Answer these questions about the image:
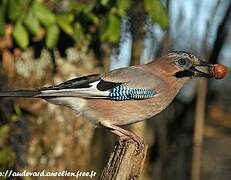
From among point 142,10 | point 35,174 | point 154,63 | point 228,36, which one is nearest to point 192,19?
point 228,36

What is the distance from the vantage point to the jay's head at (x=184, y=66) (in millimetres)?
4195

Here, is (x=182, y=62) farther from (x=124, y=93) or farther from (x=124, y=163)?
(x=124, y=163)

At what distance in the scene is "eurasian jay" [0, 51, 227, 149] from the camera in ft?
13.5

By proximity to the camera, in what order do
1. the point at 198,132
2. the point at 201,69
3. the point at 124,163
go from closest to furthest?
the point at 124,163
the point at 201,69
the point at 198,132

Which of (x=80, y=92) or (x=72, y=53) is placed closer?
(x=80, y=92)

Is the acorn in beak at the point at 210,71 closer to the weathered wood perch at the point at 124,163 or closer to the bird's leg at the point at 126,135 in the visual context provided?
the bird's leg at the point at 126,135

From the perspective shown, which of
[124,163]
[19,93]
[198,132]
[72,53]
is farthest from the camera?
[198,132]

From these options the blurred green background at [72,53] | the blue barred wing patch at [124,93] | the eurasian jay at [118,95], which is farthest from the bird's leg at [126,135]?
the blurred green background at [72,53]

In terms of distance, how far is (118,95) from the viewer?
4152mm

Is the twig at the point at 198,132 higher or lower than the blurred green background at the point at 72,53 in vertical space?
lower

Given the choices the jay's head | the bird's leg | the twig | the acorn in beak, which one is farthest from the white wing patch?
the twig

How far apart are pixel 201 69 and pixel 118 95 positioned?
1.72 ft

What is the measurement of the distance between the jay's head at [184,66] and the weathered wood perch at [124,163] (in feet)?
2.45

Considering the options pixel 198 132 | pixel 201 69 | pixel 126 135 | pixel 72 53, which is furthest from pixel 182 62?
pixel 198 132
